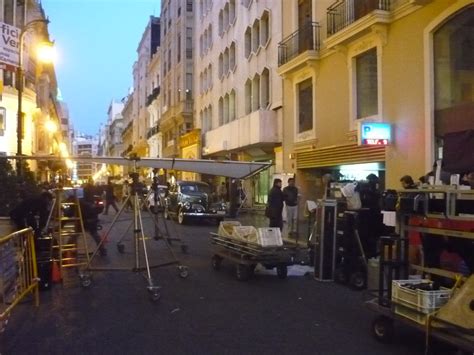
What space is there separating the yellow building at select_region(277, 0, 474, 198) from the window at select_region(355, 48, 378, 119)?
0.11ft

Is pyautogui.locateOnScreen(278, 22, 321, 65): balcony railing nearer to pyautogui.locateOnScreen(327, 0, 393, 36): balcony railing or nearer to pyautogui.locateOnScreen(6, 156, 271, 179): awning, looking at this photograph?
pyautogui.locateOnScreen(327, 0, 393, 36): balcony railing

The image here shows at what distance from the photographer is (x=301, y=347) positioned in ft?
21.4

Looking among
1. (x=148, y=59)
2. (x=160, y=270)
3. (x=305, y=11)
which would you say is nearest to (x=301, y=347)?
(x=160, y=270)

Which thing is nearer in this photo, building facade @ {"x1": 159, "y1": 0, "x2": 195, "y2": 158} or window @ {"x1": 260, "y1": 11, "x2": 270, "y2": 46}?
window @ {"x1": 260, "y1": 11, "x2": 270, "y2": 46}

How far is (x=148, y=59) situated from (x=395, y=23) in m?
59.1

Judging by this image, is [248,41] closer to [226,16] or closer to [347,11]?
[226,16]

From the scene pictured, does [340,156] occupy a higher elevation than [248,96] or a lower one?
lower

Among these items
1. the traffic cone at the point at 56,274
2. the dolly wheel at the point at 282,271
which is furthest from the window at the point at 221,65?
the traffic cone at the point at 56,274

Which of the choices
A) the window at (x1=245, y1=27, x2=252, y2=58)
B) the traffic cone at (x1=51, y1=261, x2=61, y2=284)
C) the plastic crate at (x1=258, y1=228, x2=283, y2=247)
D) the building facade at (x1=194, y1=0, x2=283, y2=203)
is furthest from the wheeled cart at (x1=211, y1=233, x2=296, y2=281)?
the window at (x1=245, y1=27, x2=252, y2=58)

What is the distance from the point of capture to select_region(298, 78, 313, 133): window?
23938 mm

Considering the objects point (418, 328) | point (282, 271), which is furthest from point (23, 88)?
point (418, 328)

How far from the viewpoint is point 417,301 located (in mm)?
6215

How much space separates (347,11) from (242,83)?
13.4 meters

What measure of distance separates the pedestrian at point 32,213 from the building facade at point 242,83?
667 inches
